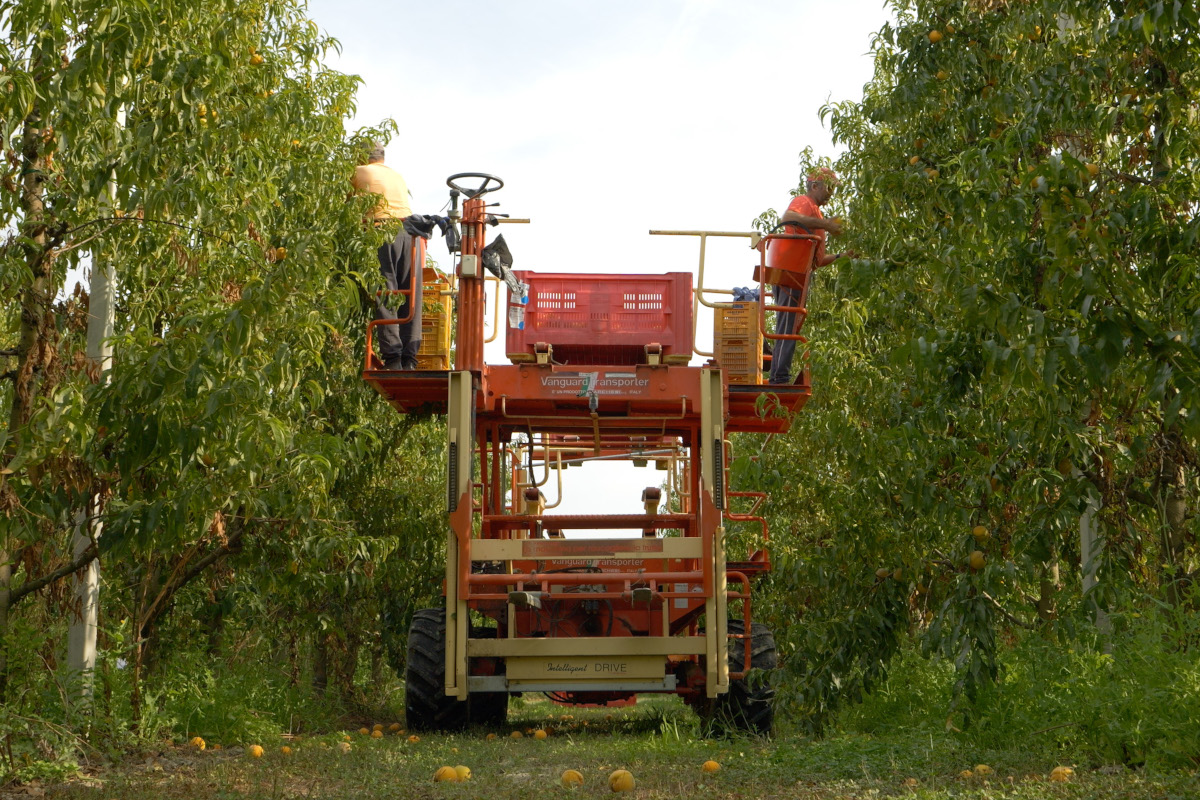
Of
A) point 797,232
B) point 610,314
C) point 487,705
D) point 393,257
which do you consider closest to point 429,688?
point 487,705

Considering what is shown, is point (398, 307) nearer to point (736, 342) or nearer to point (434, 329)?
point (434, 329)

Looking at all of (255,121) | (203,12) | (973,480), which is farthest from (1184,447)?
(203,12)

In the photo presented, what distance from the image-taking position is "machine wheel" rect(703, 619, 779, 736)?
9.41 meters

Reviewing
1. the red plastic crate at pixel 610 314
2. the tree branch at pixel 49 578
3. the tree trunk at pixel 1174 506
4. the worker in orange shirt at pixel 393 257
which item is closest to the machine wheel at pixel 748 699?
the red plastic crate at pixel 610 314

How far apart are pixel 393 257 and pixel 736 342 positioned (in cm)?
301

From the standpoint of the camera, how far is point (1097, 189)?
659cm

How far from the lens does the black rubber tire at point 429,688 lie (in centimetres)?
960

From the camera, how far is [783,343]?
1084 centimetres

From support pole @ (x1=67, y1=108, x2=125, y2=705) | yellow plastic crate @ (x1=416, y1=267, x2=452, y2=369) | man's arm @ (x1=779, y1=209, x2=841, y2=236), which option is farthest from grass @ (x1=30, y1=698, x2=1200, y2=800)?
man's arm @ (x1=779, y1=209, x2=841, y2=236)

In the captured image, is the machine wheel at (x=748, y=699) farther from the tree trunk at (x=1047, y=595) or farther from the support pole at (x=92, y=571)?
the support pole at (x=92, y=571)

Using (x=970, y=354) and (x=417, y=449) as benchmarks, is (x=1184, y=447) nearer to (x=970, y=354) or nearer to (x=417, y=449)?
(x=970, y=354)

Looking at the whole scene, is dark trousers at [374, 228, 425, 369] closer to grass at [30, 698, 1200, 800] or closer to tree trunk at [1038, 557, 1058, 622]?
grass at [30, 698, 1200, 800]

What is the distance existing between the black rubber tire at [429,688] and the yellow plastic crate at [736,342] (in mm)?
3236

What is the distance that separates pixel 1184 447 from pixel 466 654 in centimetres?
489
